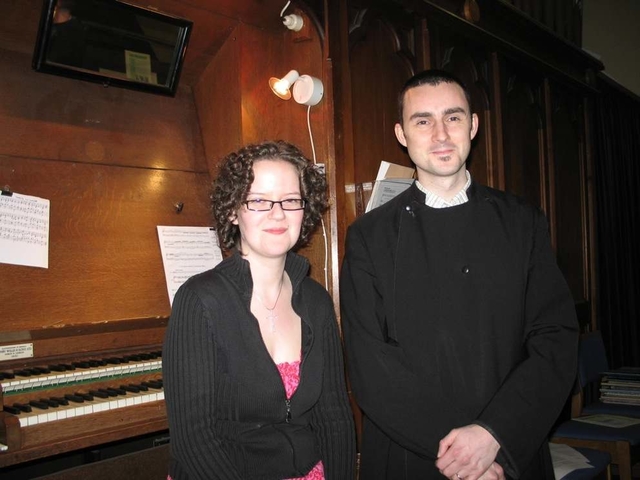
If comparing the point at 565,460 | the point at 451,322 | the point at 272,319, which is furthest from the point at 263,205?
the point at 565,460

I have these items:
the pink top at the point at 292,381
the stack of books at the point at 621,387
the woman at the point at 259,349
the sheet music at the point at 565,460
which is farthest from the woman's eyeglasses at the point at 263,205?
the stack of books at the point at 621,387

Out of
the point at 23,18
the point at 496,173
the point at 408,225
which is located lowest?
the point at 408,225

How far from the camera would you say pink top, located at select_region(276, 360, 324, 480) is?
58.4 inches

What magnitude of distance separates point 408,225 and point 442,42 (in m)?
1.65

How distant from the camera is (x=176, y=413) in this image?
1.35 meters

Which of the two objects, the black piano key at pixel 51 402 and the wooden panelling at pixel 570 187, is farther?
the wooden panelling at pixel 570 187

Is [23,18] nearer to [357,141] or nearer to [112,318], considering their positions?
[112,318]

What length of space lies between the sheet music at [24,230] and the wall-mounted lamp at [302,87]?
100 centimetres

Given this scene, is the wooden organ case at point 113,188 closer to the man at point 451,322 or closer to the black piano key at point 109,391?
the black piano key at point 109,391

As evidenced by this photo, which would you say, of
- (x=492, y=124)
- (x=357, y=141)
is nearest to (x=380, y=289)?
(x=357, y=141)

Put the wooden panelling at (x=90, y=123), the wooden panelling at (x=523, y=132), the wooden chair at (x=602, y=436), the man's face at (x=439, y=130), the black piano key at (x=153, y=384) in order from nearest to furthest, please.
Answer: the man's face at (x=439, y=130)
the black piano key at (x=153, y=384)
the wooden panelling at (x=90, y=123)
the wooden chair at (x=602, y=436)
the wooden panelling at (x=523, y=132)

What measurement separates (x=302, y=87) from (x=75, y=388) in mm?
1368

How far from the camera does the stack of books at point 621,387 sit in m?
3.44

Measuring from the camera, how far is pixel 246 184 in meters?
1.52
